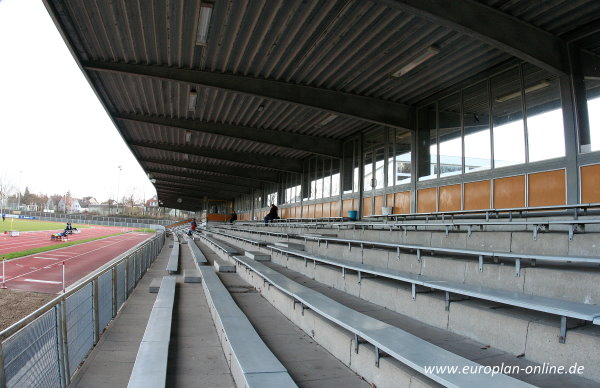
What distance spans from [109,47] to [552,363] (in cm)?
1140

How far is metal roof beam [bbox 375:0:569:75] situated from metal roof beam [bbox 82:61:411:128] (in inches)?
195

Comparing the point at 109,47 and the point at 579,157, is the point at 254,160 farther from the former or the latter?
the point at 579,157

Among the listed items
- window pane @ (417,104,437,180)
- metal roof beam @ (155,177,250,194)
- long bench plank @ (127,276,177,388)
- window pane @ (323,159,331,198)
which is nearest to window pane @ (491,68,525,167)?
window pane @ (417,104,437,180)

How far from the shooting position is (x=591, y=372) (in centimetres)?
249

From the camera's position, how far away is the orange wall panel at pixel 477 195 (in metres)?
9.71

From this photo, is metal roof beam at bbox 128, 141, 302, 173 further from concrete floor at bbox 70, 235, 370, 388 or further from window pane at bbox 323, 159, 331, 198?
concrete floor at bbox 70, 235, 370, 388

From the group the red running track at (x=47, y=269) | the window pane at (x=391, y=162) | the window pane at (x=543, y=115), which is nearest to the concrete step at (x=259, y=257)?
the window pane at (x=391, y=162)

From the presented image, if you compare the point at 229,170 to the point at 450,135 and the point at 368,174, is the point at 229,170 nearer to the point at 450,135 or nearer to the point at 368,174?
the point at 368,174

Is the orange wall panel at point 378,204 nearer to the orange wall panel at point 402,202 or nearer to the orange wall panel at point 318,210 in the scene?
the orange wall panel at point 402,202

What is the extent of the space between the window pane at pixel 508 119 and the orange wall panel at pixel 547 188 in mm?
639

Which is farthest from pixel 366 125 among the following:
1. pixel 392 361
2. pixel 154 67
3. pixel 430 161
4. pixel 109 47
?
pixel 392 361

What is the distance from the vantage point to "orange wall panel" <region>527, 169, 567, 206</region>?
26.0 feet

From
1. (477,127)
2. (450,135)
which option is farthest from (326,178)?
(477,127)

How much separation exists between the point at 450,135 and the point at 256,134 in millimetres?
8818
